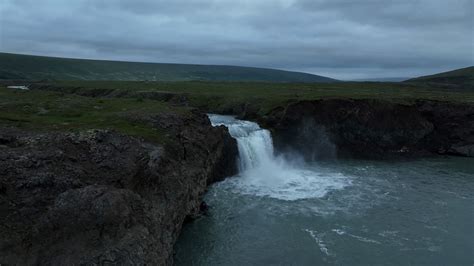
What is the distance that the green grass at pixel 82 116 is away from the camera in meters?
32.5

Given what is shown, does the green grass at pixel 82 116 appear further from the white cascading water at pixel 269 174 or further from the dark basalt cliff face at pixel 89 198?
the white cascading water at pixel 269 174

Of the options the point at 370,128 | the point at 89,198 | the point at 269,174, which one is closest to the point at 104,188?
the point at 89,198

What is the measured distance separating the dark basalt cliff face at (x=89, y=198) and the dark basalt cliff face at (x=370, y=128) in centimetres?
3017

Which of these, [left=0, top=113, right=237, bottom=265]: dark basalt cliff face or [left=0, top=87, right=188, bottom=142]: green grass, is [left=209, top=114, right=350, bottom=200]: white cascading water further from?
[left=0, top=113, right=237, bottom=265]: dark basalt cliff face

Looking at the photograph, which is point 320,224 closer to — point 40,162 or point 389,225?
point 389,225

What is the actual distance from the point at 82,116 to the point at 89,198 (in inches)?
725

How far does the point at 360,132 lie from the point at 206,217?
36.5m

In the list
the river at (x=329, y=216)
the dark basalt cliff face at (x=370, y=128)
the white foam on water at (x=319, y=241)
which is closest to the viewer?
the river at (x=329, y=216)

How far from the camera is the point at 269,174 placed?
49812 mm

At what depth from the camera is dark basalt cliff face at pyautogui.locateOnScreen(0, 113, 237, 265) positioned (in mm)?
20422

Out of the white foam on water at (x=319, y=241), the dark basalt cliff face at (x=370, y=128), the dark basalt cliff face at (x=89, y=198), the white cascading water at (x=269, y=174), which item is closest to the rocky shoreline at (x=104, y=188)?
the dark basalt cliff face at (x=89, y=198)

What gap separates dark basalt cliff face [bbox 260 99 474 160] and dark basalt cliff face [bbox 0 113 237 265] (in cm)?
3017

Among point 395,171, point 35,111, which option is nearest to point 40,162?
point 35,111

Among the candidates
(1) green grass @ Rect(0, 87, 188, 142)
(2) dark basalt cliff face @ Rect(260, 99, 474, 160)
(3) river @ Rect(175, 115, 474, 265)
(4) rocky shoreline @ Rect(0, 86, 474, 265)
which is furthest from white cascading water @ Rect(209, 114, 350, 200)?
(1) green grass @ Rect(0, 87, 188, 142)
